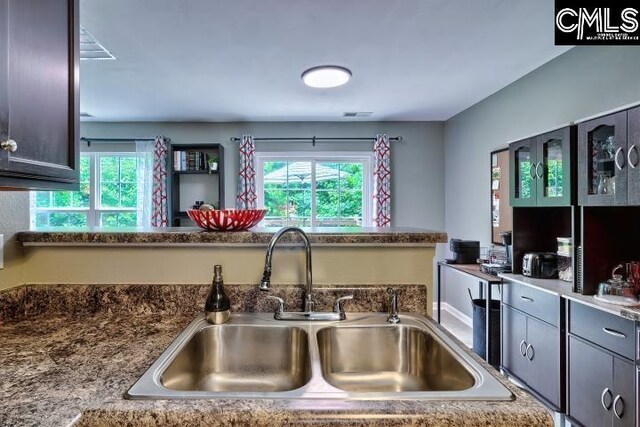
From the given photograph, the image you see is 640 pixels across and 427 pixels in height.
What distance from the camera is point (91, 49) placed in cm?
261

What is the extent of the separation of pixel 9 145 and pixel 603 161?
2469mm

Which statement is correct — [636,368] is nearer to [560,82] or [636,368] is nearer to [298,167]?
[560,82]

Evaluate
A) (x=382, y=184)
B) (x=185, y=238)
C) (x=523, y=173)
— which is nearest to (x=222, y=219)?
(x=185, y=238)

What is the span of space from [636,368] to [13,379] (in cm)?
218

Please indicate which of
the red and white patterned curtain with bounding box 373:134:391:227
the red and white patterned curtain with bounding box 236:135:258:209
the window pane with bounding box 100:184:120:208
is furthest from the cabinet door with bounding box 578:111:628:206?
the window pane with bounding box 100:184:120:208

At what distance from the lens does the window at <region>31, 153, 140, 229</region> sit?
15.7ft

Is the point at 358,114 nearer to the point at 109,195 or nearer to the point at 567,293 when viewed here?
the point at 567,293

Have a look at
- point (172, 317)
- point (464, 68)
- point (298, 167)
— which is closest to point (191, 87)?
point (298, 167)

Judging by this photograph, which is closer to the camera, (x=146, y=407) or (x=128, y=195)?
(x=146, y=407)

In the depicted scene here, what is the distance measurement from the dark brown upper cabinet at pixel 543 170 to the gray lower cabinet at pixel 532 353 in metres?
0.76

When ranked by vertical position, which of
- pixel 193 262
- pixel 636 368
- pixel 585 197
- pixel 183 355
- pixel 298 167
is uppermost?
pixel 298 167

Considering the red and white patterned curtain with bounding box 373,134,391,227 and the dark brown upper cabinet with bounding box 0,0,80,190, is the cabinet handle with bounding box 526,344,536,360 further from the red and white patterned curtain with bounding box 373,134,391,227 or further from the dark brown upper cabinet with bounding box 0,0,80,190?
the dark brown upper cabinet with bounding box 0,0,80,190

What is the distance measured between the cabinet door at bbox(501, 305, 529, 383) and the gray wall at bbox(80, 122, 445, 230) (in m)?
2.34

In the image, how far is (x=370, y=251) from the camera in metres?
1.29
